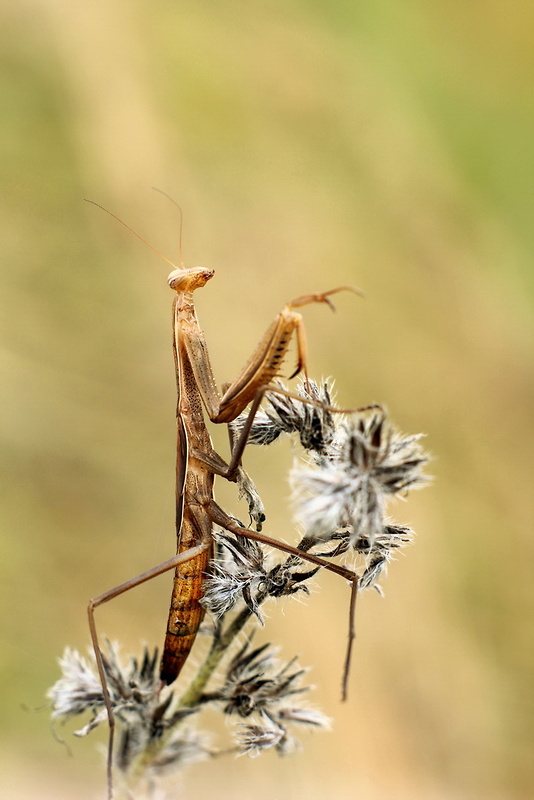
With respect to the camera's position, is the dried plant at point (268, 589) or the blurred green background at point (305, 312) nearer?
the dried plant at point (268, 589)

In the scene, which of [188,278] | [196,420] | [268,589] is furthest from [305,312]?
[268,589]

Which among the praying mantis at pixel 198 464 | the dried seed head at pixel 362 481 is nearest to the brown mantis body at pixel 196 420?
the praying mantis at pixel 198 464

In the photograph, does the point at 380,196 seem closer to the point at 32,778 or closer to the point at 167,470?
the point at 167,470

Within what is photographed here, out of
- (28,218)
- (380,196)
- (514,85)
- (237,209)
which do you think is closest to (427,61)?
(514,85)

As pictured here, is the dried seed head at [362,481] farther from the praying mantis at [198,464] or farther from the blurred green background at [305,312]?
the blurred green background at [305,312]

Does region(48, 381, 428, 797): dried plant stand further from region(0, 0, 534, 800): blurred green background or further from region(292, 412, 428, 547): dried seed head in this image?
region(0, 0, 534, 800): blurred green background

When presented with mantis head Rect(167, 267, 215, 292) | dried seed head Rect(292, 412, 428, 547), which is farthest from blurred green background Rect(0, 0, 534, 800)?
dried seed head Rect(292, 412, 428, 547)
